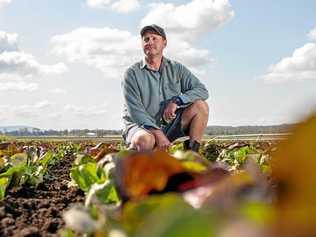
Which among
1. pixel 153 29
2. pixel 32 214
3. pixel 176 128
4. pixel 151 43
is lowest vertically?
pixel 32 214

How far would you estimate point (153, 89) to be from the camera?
20.2 ft

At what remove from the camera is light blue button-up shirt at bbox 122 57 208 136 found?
5.99 m

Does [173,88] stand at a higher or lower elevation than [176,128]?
higher

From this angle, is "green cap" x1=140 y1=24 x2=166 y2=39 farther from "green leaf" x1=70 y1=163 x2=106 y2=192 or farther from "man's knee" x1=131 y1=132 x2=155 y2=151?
"green leaf" x1=70 y1=163 x2=106 y2=192

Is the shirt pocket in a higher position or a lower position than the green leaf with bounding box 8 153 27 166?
higher

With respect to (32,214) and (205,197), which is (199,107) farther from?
(205,197)

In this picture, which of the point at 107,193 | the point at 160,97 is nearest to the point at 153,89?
the point at 160,97

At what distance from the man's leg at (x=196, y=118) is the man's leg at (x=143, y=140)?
736mm

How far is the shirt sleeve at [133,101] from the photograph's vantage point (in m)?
5.92

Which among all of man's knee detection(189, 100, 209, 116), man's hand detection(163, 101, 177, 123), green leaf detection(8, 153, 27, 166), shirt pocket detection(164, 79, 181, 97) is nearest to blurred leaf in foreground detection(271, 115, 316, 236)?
green leaf detection(8, 153, 27, 166)

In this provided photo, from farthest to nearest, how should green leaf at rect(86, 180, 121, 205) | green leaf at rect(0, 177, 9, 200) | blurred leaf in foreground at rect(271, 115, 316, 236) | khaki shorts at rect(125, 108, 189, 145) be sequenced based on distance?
khaki shorts at rect(125, 108, 189, 145) < green leaf at rect(0, 177, 9, 200) < green leaf at rect(86, 180, 121, 205) < blurred leaf in foreground at rect(271, 115, 316, 236)

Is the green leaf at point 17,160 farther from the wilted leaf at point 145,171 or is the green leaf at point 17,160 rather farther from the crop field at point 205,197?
the wilted leaf at point 145,171

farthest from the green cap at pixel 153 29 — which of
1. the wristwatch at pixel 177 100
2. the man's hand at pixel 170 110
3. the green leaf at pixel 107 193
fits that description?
the green leaf at pixel 107 193

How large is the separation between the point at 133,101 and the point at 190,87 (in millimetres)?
695
